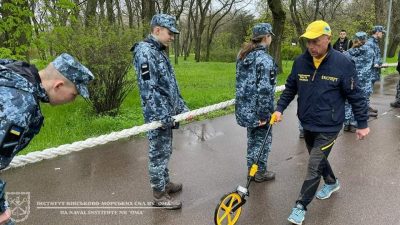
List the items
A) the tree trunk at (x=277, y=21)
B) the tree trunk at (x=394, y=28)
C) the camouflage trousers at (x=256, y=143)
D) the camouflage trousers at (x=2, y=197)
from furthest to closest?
the tree trunk at (x=394, y=28) → the tree trunk at (x=277, y=21) → the camouflage trousers at (x=256, y=143) → the camouflage trousers at (x=2, y=197)

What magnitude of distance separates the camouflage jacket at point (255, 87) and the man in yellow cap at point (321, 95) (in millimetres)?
512

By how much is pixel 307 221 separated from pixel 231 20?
40348mm

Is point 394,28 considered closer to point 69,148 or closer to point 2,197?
point 69,148

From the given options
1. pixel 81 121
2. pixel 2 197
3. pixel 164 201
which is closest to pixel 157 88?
pixel 164 201

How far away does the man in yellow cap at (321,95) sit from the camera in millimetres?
3754

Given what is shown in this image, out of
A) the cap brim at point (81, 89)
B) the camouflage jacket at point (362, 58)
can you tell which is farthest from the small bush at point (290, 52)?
the cap brim at point (81, 89)

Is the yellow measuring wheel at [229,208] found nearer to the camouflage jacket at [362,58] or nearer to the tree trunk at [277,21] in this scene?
the camouflage jacket at [362,58]

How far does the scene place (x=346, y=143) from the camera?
6.75m

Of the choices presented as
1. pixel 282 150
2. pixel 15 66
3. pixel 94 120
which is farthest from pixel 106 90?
pixel 15 66

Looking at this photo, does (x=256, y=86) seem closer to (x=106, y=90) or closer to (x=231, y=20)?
(x=106, y=90)

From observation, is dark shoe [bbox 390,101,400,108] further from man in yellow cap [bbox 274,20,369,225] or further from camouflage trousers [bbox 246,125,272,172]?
man in yellow cap [bbox 274,20,369,225]

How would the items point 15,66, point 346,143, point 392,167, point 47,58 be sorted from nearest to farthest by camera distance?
point 15,66 < point 392,167 < point 346,143 < point 47,58

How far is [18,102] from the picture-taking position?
6.45ft

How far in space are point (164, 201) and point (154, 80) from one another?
4.24 ft
